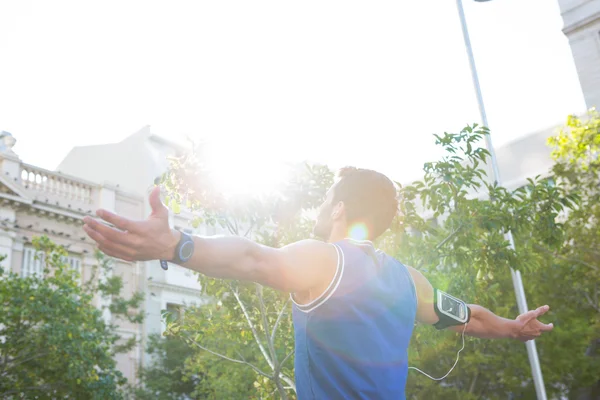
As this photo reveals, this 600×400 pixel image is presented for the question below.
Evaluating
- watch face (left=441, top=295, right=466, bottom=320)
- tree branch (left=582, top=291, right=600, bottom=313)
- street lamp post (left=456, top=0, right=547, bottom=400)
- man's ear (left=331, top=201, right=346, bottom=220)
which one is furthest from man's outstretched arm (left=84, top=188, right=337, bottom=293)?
tree branch (left=582, top=291, right=600, bottom=313)

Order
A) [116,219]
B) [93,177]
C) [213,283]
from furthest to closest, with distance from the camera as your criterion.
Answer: [93,177] < [213,283] < [116,219]

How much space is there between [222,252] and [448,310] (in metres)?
1.46

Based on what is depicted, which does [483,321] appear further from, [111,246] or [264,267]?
[111,246]

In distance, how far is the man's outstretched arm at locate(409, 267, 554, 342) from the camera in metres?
3.06

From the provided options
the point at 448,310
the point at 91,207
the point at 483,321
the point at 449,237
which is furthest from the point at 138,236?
the point at 91,207

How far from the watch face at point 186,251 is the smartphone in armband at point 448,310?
1.50 meters

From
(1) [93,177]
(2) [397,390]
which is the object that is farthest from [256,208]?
(1) [93,177]

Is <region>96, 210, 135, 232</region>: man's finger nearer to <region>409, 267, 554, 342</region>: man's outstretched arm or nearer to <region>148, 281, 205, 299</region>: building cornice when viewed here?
<region>409, 267, 554, 342</region>: man's outstretched arm

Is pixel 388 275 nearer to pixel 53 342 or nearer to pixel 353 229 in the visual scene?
pixel 353 229

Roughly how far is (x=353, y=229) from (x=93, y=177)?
85.6ft

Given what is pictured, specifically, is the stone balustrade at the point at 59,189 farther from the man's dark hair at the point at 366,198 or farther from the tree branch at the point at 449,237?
the man's dark hair at the point at 366,198

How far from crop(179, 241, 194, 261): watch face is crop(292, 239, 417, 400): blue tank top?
54 cm

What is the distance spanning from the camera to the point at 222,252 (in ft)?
7.05

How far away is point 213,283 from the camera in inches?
350
